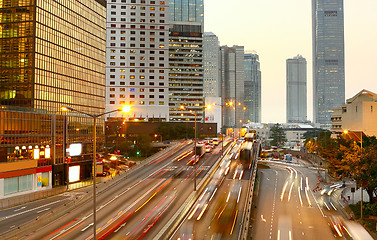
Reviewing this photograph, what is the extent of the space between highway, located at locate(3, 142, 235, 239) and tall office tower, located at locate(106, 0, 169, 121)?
9489cm

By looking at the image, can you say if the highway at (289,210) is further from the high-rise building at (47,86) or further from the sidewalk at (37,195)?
the high-rise building at (47,86)

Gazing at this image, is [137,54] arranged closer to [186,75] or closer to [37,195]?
[186,75]

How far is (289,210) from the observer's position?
47.1 metres

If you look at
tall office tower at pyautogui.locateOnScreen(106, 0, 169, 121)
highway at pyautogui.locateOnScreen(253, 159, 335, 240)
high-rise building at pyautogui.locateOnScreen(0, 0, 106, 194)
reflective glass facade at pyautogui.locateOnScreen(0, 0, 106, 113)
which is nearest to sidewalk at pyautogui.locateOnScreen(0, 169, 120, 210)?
high-rise building at pyautogui.locateOnScreen(0, 0, 106, 194)

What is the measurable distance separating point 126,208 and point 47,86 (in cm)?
4686

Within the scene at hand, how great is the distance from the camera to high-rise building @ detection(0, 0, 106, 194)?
52344 millimetres

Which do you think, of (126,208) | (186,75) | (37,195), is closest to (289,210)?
(126,208)

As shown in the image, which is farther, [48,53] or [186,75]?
[186,75]

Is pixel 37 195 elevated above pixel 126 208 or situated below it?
below

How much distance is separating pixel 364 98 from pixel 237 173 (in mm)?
60102

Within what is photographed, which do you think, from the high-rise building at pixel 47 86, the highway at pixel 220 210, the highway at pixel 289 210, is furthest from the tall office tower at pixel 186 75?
the highway at pixel 220 210

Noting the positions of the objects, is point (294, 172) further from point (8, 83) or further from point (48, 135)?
point (8, 83)

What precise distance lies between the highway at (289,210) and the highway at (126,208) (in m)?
10.4

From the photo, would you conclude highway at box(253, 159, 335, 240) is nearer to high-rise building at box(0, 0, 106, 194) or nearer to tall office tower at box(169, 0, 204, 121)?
high-rise building at box(0, 0, 106, 194)
